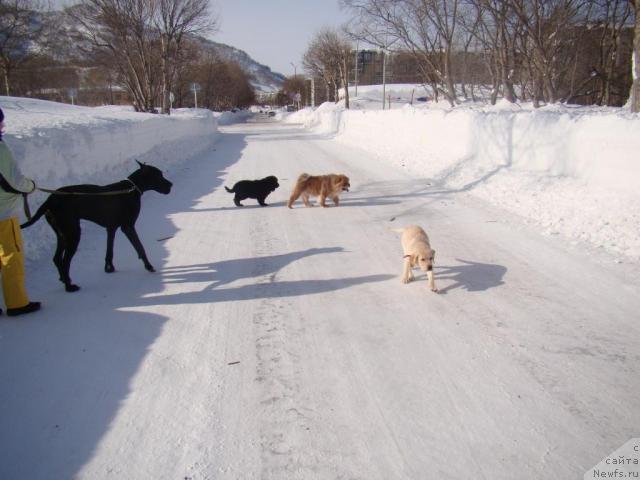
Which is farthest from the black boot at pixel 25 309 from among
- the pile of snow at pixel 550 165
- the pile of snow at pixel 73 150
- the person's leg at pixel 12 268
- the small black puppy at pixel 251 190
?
the pile of snow at pixel 550 165

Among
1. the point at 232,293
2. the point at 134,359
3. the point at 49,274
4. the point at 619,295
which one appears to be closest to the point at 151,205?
the point at 49,274

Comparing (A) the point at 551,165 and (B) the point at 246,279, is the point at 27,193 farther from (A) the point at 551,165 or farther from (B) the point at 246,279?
(A) the point at 551,165

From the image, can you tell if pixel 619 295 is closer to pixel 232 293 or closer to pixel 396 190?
pixel 232 293

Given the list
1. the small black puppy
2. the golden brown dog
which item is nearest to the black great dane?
the small black puppy

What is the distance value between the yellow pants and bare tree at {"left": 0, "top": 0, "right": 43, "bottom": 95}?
30206 millimetres

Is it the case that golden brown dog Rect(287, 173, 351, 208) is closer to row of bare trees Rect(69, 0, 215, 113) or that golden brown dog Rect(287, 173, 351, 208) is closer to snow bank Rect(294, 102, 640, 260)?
snow bank Rect(294, 102, 640, 260)

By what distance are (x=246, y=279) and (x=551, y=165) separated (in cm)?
710

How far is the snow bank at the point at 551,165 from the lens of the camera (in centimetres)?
591

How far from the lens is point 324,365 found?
3.08 metres

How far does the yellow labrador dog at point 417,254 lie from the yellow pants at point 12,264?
12.8 feet

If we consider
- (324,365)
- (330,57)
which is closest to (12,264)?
(324,365)

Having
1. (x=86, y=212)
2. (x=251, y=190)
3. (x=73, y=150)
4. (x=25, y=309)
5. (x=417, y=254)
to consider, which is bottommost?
(x=25, y=309)

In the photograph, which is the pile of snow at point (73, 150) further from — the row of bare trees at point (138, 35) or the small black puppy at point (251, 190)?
the row of bare trees at point (138, 35)

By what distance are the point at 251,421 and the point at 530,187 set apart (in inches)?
288
